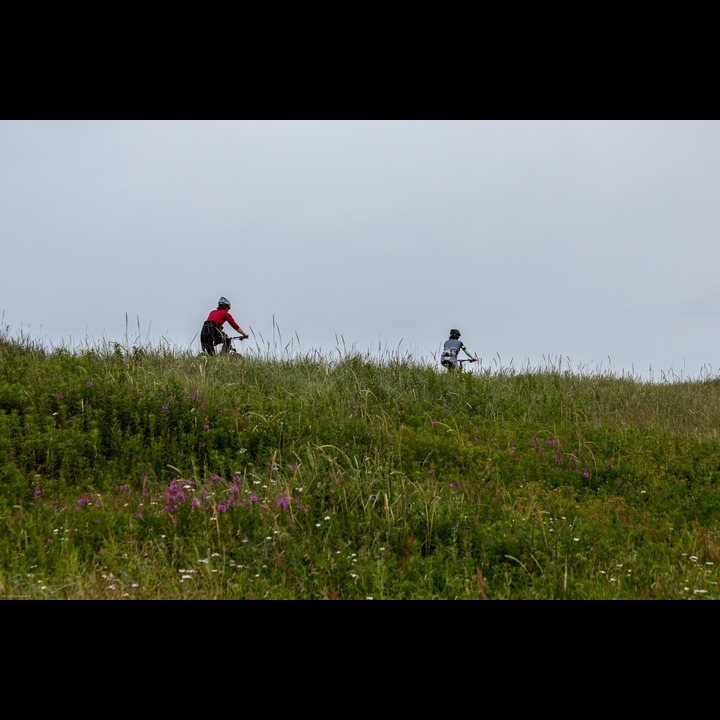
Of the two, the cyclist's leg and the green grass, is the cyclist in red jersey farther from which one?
the green grass

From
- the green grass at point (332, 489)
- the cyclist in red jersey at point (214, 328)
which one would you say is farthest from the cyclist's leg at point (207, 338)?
the green grass at point (332, 489)

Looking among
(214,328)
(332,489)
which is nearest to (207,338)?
(214,328)

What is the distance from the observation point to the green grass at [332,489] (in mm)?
4223

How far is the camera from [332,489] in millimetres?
5551

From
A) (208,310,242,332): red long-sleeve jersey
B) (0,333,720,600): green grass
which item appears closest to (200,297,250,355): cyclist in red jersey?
(208,310,242,332): red long-sleeve jersey

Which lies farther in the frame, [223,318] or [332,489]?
[223,318]

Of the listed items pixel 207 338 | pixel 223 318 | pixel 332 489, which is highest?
pixel 223 318

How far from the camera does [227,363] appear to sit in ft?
35.8

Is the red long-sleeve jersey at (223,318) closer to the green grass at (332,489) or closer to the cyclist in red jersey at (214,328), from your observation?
the cyclist in red jersey at (214,328)

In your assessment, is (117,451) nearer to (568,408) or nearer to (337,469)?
(337,469)

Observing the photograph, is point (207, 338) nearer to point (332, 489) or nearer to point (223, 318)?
point (223, 318)

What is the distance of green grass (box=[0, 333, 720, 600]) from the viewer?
166 inches
